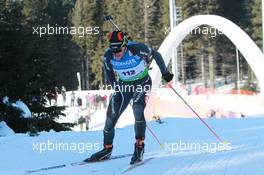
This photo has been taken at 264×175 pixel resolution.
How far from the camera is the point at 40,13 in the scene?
55312 millimetres

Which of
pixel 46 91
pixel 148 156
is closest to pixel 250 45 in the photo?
pixel 46 91

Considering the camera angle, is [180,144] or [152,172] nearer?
[152,172]

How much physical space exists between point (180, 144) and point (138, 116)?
2015 millimetres

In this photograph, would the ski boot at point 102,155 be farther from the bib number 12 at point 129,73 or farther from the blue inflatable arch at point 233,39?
the blue inflatable arch at point 233,39

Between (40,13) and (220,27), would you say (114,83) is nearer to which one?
(220,27)

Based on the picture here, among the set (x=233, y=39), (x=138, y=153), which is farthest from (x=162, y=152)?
(x=233, y=39)

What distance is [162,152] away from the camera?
279 inches

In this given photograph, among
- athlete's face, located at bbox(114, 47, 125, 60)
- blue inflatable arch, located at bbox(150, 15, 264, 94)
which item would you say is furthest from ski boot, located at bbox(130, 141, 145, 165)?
blue inflatable arch, located at bbox(150, 15, 264, 94)

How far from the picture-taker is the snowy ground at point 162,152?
545 centimetres

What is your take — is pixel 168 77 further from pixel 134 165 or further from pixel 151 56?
pixel 134 165

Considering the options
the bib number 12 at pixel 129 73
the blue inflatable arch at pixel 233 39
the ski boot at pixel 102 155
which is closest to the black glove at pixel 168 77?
the bib number 12 at pixel 129 73

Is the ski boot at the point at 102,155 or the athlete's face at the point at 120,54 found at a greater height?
Result: the athlete's face at the point at 120,54

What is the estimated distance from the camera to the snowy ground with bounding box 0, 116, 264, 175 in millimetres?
5453

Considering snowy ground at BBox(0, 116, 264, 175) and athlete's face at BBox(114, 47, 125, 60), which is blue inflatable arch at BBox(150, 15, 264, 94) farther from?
athlete's face at BBox(114, 47, 125, 60)
